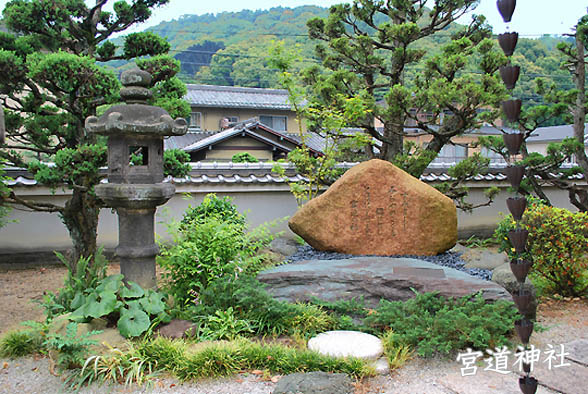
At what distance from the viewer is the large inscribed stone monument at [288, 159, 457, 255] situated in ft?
25.7

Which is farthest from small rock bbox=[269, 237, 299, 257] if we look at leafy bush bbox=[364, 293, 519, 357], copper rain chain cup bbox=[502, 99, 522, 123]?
copper rain chain cup bbox=[502, 99, 522, 123]

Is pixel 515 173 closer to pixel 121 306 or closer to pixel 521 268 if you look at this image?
pixel 521 268

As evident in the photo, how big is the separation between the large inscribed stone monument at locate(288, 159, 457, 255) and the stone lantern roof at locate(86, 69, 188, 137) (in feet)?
9.78

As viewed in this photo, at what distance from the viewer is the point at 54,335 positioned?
14.9 feet

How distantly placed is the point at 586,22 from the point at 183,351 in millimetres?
10804

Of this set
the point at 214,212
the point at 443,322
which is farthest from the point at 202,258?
the point at 443,322

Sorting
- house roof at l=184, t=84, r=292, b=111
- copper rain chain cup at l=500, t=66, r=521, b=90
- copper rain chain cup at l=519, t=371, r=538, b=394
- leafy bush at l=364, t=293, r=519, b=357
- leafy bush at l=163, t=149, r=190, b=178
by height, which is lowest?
leafy bush at l=364, t=293, r=519, b=357

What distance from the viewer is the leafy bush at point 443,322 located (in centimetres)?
487

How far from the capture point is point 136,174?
5633 mm

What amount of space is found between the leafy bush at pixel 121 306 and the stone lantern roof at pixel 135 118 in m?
1.62

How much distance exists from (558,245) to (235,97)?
20459 millimetres

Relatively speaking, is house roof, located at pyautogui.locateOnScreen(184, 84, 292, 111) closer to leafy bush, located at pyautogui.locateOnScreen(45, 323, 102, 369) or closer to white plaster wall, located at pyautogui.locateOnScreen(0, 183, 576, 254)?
white plaster wall, located at pyautogui.locateOnScreen(0, 183, 576, 254)

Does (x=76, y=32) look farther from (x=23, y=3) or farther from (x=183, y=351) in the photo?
(x=183, y=351)

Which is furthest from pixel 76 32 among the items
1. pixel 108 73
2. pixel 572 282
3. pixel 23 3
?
pixel 572 282
